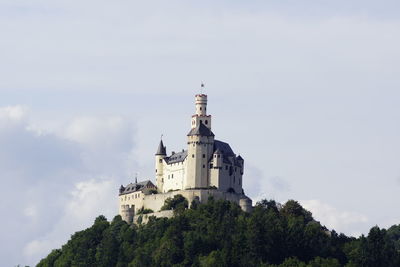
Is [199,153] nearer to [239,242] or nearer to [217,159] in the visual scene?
[217,159]

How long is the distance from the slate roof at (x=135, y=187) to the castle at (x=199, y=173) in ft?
0.56

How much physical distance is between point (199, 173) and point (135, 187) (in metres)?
12.8

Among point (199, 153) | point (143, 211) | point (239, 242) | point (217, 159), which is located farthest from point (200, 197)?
point (143, 211)

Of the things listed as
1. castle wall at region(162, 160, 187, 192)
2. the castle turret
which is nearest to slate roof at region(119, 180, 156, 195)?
castle wall at region(162, 160, 187, 192)

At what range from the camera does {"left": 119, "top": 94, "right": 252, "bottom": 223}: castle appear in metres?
174

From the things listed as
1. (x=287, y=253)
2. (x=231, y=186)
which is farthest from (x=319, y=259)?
(x=231, y=186)

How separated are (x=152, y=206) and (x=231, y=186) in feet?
32.8

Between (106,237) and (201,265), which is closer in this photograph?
(201,265)

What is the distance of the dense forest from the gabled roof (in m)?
8.47

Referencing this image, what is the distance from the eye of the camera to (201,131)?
176 metres

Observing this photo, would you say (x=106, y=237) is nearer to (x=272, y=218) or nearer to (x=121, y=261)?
(x=121, y=261)

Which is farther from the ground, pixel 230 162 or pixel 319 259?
pixel 230 162

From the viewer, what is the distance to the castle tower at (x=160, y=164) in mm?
180750

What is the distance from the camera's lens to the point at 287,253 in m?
168
